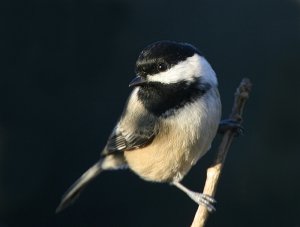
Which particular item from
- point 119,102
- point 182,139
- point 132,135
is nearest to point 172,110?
point 182,139

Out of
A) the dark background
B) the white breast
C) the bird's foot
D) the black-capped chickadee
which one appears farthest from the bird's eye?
the dark background

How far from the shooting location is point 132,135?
7.39 ft

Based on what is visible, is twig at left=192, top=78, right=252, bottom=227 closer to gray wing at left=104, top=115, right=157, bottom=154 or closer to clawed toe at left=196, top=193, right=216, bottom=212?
clawed toe at left=196, top=193, right=216, bottom=212

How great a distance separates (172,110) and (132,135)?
24 cm

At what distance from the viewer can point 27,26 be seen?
3.64 meters

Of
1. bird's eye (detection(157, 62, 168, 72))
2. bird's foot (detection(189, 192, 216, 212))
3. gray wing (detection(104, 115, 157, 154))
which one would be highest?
bird's eye (detection(157, 62, 168, 72))

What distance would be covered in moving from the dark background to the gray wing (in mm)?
964

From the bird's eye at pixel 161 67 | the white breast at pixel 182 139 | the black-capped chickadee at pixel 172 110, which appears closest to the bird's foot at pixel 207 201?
the black-capped chickadee at pixel 172 110

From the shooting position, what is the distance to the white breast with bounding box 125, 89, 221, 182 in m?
2.05

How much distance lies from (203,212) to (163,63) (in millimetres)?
466

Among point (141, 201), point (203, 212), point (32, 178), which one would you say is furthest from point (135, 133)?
point (32, 178)

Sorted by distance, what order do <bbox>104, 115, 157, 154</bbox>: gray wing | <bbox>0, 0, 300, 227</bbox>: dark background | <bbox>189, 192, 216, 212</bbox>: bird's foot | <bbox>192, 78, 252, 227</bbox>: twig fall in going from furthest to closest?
1. <bbox>0, 0, 300, 227</bbox>: dark background
2. <bbox>104, 115, 157, 154</bbox>: gray wing
3. <bbox>189, 192, 216, 212</bbox>: bird's foot
4. <bbox>192, 78, 252, 227</bbox>: twig

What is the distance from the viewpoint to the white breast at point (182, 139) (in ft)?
6.72

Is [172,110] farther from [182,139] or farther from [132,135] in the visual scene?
[132,135]
